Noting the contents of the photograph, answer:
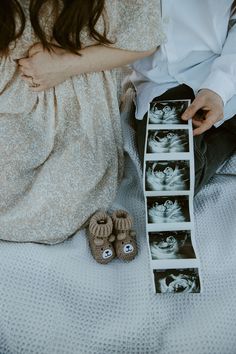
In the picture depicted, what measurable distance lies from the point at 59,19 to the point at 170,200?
0.52m

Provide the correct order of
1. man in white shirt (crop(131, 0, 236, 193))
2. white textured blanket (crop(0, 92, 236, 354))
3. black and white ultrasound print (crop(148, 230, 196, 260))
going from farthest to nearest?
1. man in white shirt (crop(131, 0, 236, 193))
2. black and white ultrasound print (crop(148, 230, 196, 260))
3. white textured blanket (crop(0, 92, 236, 354))

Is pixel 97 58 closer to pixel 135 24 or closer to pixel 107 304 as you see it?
pixel 135 24

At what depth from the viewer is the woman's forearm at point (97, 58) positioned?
44.5 inches

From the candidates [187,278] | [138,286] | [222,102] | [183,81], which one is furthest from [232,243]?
[183,81]

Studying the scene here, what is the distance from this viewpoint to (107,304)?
40.9 inches

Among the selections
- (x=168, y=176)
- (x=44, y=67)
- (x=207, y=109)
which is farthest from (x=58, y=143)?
(x=207, y=109)

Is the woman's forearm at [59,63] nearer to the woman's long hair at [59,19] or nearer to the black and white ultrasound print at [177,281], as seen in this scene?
the woman's long hair at [59,19]

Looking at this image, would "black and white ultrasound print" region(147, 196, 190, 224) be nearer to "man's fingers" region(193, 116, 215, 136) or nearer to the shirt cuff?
"man's fingers" region(193, 116, 215, 136)

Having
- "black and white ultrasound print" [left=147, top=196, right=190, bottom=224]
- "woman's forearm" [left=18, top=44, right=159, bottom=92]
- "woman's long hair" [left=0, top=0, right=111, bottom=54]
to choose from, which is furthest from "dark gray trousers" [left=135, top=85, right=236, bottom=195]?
"woman's long hair" [left=0, top=0, right=111, bottom=54]

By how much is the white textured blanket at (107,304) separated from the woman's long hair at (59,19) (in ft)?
1.66

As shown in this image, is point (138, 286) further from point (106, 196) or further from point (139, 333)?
point (106, 196)

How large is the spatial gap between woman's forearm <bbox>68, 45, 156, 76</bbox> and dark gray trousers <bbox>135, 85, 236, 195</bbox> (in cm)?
19

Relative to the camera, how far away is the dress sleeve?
108 centimetres

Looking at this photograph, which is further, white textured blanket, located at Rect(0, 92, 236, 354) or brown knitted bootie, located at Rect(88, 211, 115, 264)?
brown knitted bootie, located at Rect(88, 211, 115, 264)
